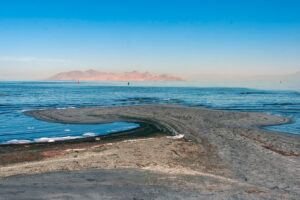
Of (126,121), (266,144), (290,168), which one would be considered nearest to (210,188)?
(290,168)

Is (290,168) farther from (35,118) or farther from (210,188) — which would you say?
(35,118)

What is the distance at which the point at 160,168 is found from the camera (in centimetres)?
1000

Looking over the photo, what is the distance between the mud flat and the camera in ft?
24.4

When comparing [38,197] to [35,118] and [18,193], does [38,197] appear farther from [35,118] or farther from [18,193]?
[35,118]

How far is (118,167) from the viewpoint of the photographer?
33.0 feet

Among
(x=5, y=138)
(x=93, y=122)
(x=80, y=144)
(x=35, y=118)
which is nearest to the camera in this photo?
(x=80, y=144)

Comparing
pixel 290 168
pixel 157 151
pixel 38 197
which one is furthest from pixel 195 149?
pixel 38 197

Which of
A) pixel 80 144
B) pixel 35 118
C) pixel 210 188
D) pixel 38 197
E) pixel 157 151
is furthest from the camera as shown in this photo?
pixel 35 118

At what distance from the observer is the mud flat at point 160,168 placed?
7430 mm

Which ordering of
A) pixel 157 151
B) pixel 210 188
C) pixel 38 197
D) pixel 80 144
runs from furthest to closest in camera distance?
pixel 80 144 < pixel 157 151 < pixel 210 188 < pixel 38 197

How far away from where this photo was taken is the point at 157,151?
1273cm

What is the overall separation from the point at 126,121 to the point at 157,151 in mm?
11321

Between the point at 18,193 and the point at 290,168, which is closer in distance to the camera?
the point at 18,193

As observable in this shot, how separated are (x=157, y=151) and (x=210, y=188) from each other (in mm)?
5085
